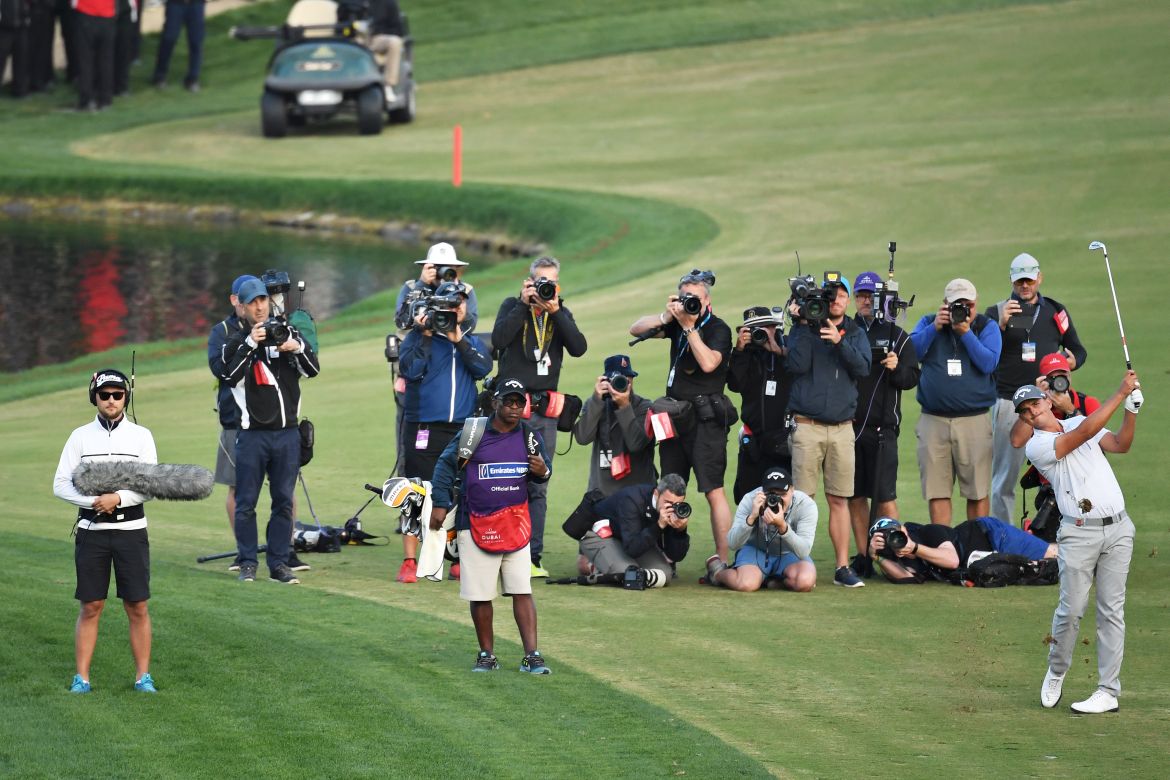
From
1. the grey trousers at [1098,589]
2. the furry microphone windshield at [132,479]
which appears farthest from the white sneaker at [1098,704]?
the furry microphone windshield at [132,479]

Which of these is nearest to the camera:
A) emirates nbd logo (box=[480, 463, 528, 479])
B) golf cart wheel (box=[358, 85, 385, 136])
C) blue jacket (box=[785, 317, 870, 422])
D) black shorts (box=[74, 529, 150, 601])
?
black shorts (box=[74, 529, 150, 601])

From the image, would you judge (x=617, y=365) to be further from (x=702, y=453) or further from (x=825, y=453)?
(x=825, y=453)

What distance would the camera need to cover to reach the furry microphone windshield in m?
9.62

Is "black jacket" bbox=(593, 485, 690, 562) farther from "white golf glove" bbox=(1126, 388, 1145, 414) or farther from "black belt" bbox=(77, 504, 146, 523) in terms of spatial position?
"black belt" bbox=(77, 504, 146, 523)

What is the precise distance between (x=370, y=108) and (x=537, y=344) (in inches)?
1172

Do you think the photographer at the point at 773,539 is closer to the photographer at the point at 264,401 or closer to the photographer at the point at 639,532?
the photographer at the point at 639,532

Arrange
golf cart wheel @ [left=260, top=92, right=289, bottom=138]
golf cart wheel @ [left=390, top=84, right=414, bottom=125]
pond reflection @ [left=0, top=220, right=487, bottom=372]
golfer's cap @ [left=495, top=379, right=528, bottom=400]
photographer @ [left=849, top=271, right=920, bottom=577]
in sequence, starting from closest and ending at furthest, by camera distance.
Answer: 1. golfer's cap @ [left=495, top=379, right=528, bottom=400]
2. photographer @ [left=849, top=271, right=920, bottom=577]
3. pond reflection @ [left=0, top=220, right=487, bottom=372]
4. golf cart wheel @ [left=260, top=92, right=289, bottom=138]
5. golf cart wheel @ [left=390, top=84, right=414, bottom=125]

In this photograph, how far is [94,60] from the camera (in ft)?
159

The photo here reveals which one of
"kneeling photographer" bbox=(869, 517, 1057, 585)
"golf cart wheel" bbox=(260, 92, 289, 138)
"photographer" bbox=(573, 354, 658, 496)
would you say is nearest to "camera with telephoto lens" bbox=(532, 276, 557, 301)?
"photographer" bbox=(573, 354, 658, 496)

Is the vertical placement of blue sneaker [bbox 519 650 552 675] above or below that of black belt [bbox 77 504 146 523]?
below

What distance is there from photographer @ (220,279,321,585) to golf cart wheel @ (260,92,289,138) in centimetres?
3055

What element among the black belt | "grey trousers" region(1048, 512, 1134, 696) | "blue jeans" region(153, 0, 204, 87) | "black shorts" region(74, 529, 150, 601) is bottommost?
"grey trousers" region(1048, 512, 1134, 696)

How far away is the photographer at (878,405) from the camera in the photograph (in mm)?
14047

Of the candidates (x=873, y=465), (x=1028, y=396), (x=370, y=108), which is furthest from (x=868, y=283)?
(x=370, y=108)
